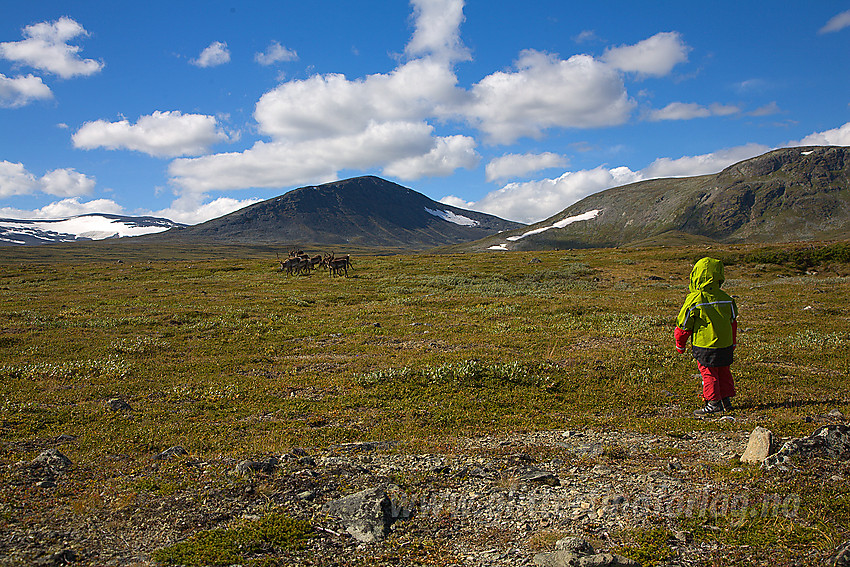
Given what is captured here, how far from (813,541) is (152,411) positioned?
1280cm

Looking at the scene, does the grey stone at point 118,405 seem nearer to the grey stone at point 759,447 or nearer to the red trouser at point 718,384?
the grey stone at point 759,447

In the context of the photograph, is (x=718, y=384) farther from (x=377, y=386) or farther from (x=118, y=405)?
(x=118, y=405)

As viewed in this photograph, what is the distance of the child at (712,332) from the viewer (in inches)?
431

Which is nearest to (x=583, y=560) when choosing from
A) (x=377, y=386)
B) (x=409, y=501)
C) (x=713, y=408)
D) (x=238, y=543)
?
(x=409, y=501)

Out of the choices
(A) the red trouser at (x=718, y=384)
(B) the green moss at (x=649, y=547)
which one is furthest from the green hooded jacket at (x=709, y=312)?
(B) the green moss at (x=649, y=547)

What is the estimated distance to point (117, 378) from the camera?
14.5 meters

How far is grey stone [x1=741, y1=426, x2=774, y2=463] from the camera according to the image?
752 cm

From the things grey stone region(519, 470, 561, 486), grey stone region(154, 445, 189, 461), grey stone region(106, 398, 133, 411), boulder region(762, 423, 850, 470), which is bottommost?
grey stone region(519, 470, 561, 486)

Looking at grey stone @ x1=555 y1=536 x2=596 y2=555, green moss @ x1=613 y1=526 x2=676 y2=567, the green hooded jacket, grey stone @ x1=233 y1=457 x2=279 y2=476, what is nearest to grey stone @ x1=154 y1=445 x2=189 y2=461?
grey stone @ x1=233 y1=457 x2=279 y2=476

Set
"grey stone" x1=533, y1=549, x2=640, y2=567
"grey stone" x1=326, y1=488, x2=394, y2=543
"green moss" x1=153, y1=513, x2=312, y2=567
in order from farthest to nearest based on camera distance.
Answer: "grey stone" x1=326, y1=488, x2=394, y2=543
"green moss" x1=153, y1=513, x2=312, y2=567
"grey stone" x1=533, y1=549, x2=640, y2=567

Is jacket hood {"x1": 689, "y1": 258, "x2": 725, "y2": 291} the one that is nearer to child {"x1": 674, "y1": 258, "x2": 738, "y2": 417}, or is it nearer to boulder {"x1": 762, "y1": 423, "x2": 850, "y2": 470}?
child {"x1": 674, "y1": 258, "x2": 738, "y2": 417}

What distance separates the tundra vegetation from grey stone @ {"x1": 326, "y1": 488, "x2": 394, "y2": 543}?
2.03 ft

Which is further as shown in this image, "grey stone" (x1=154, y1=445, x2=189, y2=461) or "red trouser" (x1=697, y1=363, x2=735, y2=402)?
"red trouser" (x1=697, y1=363, x2=735, y2=402)

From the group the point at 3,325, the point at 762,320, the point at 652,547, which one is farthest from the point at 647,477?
the point at 3,325
